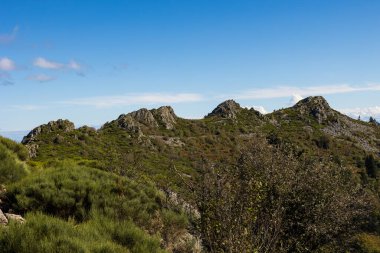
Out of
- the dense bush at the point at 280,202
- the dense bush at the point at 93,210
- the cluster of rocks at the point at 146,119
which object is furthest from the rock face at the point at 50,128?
the dense bush at the point at 280,202

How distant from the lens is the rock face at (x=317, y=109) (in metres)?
142

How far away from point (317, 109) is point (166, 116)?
62675 mm

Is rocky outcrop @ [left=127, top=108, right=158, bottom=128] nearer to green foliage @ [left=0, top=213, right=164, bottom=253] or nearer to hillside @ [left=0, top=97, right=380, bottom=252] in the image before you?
hillside @ [left=0, top=97, right=380, bottom=252]

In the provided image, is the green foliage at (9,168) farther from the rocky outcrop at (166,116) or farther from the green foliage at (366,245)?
the rocky outcrop at (166,116)

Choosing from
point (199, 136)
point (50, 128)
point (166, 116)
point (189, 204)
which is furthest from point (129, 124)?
point (189, 204)

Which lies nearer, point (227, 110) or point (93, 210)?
point (93, 210)

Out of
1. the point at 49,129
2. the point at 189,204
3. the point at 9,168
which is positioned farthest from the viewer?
the point at 49,129

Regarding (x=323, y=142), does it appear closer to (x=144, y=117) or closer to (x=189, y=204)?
(x=144, y=117)

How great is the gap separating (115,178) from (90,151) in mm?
49131

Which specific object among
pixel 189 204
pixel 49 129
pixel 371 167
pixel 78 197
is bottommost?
pixel 371 167

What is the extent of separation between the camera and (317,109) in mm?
144500

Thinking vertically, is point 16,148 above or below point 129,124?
below

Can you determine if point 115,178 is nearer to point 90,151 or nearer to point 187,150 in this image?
point 90,151

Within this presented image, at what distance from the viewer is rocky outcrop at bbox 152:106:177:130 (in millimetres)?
111425
